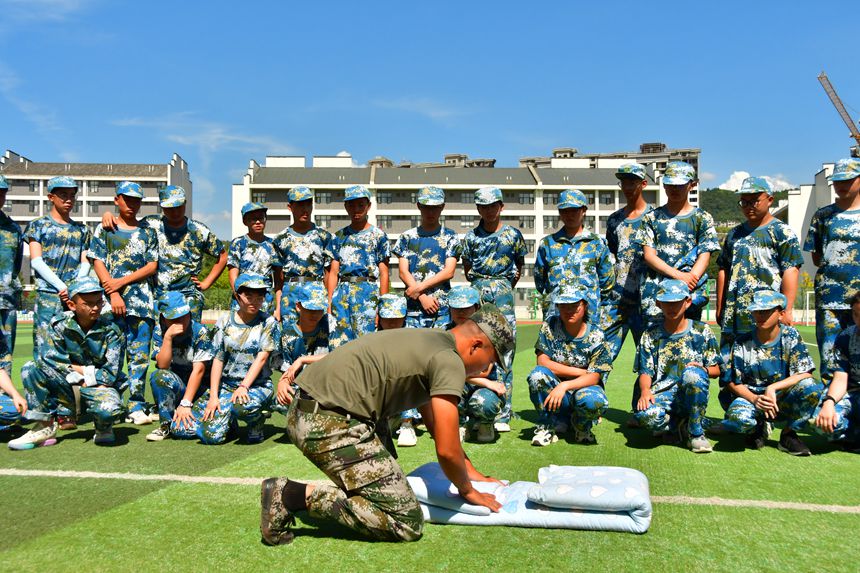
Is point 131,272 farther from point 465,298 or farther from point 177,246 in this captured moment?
point 465,298

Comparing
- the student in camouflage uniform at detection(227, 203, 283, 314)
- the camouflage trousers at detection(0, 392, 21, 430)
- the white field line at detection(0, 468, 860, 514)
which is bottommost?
the white field line at detection(0, 468, 860, 514)

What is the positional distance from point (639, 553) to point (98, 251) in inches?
249

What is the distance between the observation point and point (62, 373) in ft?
21.1

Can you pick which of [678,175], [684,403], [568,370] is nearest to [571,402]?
[568,370]

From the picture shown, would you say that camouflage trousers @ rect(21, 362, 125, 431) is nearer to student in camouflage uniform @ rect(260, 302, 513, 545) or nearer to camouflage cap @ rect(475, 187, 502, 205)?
student in camouflage uniform @ rect(260, 302, 513, 545)

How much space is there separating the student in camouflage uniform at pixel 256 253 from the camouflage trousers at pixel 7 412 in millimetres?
2457

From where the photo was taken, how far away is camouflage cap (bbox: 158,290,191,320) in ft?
23.5

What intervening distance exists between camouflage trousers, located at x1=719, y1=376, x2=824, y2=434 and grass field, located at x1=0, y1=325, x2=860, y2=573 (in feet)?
0.78

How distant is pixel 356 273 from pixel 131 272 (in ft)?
7.87

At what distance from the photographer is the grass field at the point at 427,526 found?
347 cm

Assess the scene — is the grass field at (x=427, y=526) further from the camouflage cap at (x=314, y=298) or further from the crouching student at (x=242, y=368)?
the camouflage cap at (x=314, y=298)

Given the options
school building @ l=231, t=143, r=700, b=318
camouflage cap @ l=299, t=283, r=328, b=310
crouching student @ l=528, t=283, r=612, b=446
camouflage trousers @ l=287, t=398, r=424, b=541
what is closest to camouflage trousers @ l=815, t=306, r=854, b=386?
crouching student @ l=528, t=283, r=612, b=446

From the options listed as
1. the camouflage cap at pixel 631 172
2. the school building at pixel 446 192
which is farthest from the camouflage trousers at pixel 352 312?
the school building at pixel 446 192

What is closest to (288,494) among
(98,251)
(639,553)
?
(639,553)
